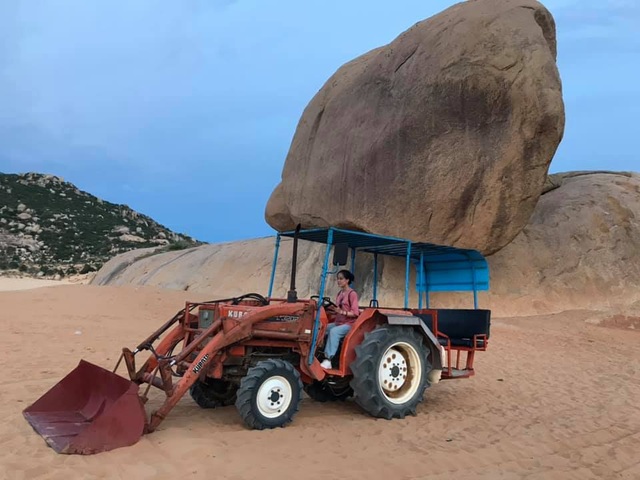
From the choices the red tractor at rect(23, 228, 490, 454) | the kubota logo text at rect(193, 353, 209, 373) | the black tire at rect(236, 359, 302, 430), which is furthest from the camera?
the black tire at rect(236, 359, 302, 430)

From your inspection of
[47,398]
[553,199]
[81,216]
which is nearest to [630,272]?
[553,199]

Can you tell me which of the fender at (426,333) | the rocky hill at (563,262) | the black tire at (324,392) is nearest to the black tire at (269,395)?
the fender at (426,333)

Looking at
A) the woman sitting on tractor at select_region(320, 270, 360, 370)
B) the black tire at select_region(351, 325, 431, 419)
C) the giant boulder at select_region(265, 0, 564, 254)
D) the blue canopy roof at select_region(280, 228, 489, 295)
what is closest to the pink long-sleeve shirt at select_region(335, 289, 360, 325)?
the woman sitting on tractor at select_region(320, 270, 360, 370)

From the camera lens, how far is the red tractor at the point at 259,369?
500 centimetres

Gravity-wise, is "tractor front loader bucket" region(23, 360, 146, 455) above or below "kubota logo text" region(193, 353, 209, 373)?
below

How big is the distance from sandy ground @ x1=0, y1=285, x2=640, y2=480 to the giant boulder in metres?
3.66

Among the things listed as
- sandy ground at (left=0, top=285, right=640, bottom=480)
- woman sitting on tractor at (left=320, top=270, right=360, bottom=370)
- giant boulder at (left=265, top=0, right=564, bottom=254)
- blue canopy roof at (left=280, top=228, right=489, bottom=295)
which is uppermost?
giant boulder at (left=265, top=0, right=564, bottom=254)

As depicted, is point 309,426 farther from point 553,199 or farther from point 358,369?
point 553,199

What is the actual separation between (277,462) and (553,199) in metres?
14.9

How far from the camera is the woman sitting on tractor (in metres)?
6.13

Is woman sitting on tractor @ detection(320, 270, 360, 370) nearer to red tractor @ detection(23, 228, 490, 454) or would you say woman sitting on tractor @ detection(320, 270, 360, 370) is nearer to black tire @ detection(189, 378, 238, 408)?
red tractor @ detection(23, 228, 490, 454)

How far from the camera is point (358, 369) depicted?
5973 millimetres

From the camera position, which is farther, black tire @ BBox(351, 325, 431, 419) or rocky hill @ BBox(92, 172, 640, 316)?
rocky hill @ BBox(92, 172, 640, 316)

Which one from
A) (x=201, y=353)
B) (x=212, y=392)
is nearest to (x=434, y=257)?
(x=212, y=392)
